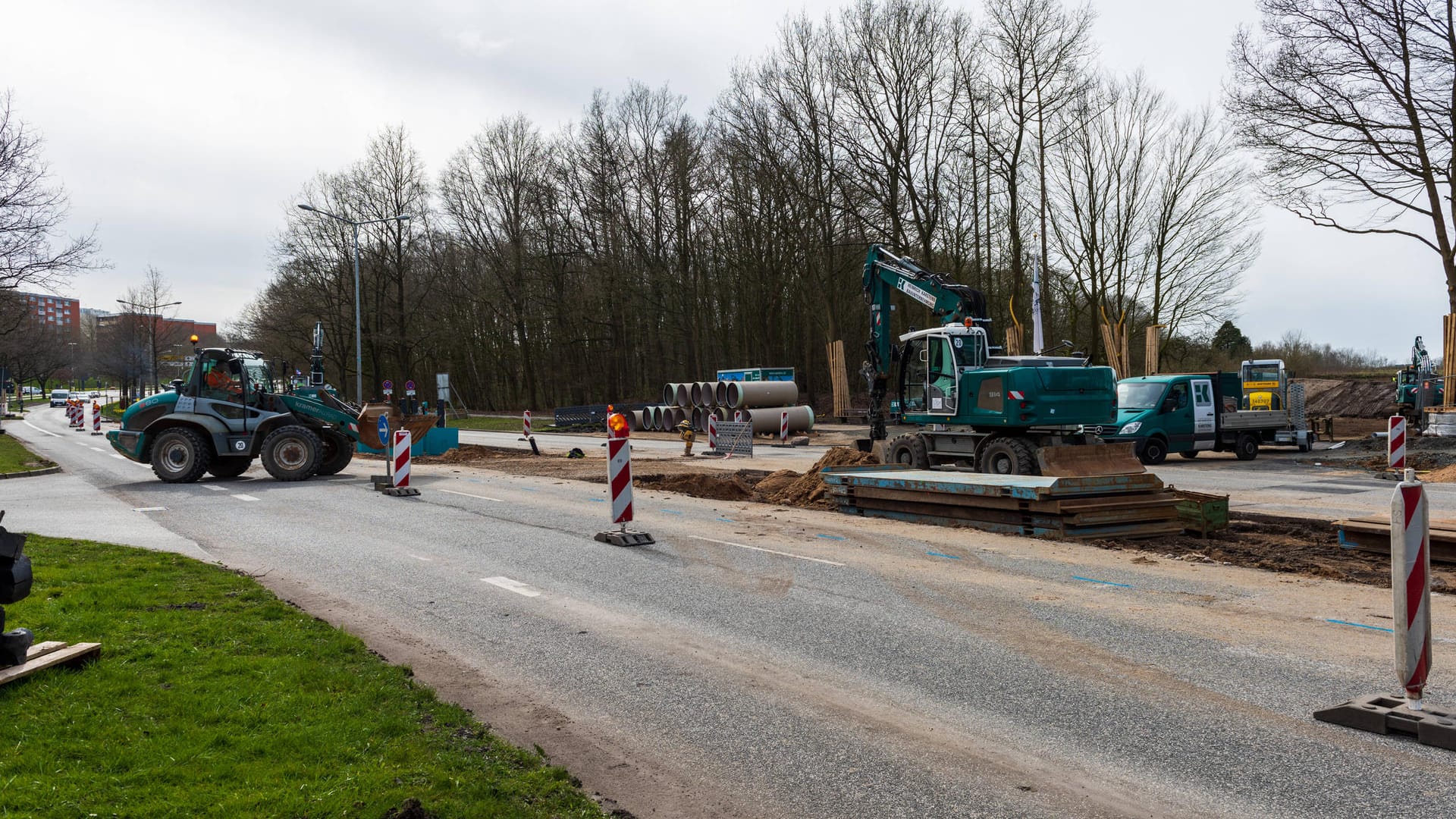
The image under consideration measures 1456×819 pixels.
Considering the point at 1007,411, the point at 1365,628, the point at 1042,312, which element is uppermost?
the point at 1042,312

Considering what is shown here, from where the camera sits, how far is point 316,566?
10023mm

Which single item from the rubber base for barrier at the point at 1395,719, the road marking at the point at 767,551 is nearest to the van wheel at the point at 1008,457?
the road marking at the point at 767,551

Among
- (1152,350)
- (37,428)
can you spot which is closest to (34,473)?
(37,428)

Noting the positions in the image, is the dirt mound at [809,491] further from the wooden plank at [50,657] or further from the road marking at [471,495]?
the wooden plank at [50,657]

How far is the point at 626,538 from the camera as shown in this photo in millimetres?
11242

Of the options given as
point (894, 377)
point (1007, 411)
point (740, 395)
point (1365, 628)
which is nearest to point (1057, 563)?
point (1365, 628)

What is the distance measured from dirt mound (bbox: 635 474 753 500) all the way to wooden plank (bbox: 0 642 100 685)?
1129cm

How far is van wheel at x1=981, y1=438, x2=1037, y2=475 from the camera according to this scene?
50.1 ft

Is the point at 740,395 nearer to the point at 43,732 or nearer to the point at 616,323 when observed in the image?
the point at 616,323

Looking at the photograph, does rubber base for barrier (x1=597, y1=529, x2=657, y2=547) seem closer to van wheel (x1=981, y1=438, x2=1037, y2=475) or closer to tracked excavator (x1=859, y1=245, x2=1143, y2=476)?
tracked excavator (x1=859, y1=245, x2=1143, y2=476)

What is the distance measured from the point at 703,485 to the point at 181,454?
10.3 m

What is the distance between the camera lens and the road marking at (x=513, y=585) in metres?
8.56

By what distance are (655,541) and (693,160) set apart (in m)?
38.1

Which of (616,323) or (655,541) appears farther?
(616,323)
